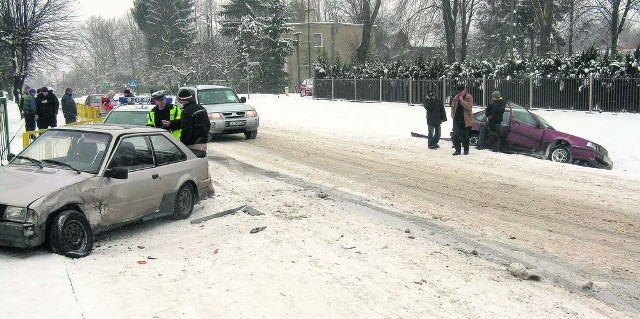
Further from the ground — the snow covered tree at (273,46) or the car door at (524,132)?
the snow covered tree at (273,46)

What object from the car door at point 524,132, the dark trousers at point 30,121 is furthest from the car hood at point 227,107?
the car door at point 524,132

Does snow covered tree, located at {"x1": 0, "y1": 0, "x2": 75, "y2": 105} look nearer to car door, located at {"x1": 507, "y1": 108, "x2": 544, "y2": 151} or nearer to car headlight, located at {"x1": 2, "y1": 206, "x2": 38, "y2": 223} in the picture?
car door, located at {"x1": 507, "y1": 108, "x2": 544, "y2": 151}

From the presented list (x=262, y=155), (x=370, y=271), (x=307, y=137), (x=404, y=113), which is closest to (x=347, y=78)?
(x=404, y=113)

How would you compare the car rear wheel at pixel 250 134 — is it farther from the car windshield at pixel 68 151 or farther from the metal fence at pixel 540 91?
the car windshield at pixel 68 151

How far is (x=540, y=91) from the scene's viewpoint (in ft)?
78.4

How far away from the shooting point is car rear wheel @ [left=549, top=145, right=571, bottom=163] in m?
14.3

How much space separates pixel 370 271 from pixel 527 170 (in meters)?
7.87

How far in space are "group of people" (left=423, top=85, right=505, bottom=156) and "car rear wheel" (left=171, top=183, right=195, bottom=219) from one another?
839 centimetres

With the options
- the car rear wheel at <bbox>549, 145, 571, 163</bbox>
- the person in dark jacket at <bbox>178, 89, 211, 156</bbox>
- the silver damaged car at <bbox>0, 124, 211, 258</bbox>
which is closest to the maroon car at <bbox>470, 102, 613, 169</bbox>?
the car rear wheel at <bbox>549, 145, 571, 163</bbox>

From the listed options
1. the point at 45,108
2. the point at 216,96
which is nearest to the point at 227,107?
the point at 216,96

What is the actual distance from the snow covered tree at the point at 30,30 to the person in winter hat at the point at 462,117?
1076 inches

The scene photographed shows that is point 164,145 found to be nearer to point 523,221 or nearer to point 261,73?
point 523,221

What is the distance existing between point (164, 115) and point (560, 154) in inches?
384

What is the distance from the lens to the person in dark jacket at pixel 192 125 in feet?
30.3
